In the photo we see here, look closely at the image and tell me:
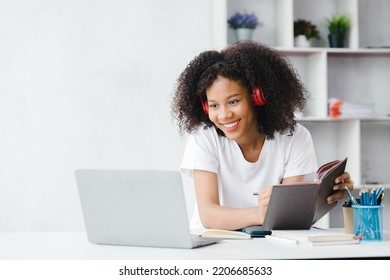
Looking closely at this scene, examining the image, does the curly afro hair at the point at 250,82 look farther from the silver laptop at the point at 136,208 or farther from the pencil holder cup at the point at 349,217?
the silver laptop at the point at 136,208

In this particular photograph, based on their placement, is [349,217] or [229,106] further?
[229,106]

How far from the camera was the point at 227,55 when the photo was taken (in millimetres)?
2408

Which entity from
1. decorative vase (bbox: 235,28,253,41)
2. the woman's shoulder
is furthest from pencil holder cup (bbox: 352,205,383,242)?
decorative vase (bbox: 235,28,253,41)

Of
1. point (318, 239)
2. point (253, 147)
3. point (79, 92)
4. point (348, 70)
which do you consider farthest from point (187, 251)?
point (348, 70)

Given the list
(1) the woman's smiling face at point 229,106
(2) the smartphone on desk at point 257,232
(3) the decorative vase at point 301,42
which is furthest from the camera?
(3) the decorative vase at point 301,42

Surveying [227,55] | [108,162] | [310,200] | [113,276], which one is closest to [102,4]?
[108,162]

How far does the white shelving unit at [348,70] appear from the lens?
392 cm

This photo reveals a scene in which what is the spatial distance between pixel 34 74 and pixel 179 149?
959 mm

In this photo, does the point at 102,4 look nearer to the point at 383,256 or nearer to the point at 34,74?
the point at 34,74

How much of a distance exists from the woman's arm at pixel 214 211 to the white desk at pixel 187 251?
25cm

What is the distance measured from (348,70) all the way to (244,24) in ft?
2.57

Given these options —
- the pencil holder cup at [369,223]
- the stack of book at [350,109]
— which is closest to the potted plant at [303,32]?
the stack of book at [350,109]

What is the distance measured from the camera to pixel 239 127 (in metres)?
2.30

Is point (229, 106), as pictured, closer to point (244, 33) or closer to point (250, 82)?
point (250, 82)
